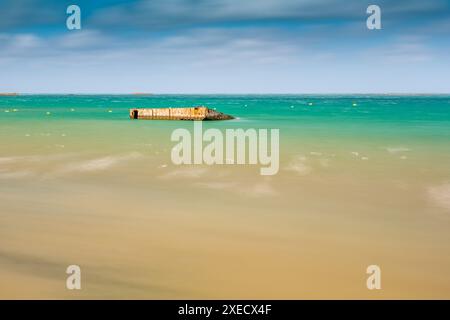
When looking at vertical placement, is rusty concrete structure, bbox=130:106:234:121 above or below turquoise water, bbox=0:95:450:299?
above

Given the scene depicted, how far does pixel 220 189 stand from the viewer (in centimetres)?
1659

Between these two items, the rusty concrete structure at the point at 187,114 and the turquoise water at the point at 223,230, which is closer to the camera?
the turquoise water at the point at 223,230

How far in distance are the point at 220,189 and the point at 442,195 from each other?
785 centimetres

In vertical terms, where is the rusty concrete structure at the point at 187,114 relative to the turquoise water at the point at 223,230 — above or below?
above

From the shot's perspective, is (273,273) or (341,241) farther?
(341,241)

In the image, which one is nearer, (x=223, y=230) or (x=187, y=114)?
(x=223, y=230)

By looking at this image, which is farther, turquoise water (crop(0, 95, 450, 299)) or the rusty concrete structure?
the rusty concrete structure

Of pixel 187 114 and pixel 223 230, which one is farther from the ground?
pixel 187 114
